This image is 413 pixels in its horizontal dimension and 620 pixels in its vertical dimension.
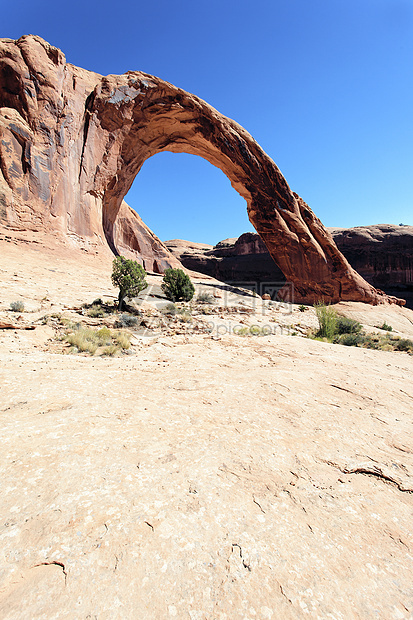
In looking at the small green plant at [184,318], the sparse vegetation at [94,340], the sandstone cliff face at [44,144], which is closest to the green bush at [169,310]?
the small green plant at [184,318]

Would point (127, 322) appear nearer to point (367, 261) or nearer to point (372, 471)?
point (372, 471)

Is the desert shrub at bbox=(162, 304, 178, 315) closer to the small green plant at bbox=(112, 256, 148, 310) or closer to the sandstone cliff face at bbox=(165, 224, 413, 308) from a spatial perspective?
the small green plant at bbox=(112, 256, 148, 310)

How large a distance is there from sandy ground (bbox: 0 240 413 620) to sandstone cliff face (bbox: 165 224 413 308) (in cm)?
3239

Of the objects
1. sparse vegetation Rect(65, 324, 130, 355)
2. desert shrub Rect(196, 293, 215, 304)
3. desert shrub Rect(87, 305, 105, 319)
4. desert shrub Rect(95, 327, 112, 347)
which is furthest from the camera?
desert shrub Rect(196, 293, 215, 304)

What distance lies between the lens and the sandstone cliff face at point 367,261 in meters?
30.3

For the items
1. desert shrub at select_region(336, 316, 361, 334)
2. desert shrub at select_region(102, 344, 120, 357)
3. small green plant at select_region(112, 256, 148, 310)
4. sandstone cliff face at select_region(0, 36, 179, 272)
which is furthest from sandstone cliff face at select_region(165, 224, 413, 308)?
desert shrub at select_region(102, 344, 120, 357)

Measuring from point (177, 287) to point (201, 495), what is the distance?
1061 cm

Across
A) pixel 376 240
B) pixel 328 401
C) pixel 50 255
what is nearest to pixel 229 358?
pixel 328 401

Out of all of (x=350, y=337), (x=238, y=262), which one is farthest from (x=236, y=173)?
(x=238, y=262)

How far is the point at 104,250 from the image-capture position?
16484 millimetres

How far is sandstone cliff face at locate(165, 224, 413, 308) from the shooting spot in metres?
30.3

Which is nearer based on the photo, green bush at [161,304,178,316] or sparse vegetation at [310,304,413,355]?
sparse vegetation at [310,304,413,355]

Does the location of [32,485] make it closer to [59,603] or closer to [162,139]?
[59,603]

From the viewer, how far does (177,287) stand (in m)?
12.1
